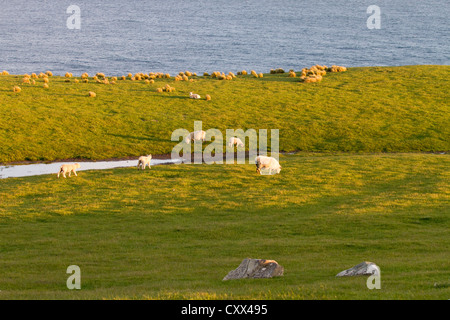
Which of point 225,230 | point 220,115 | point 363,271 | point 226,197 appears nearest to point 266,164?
point 226,197

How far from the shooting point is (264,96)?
221 feet

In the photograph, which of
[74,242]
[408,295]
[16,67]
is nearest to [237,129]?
[74,242]

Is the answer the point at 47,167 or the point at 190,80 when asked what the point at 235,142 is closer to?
the point at 47,167

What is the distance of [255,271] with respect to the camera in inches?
686

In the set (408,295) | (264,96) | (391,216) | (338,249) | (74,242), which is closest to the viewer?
(408,295)

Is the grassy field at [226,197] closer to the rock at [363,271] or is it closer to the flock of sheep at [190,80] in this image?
the rock at [363,271]

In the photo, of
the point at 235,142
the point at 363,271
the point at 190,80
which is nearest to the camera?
the point at 363,271

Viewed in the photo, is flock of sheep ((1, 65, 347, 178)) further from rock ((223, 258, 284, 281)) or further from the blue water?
the blue water

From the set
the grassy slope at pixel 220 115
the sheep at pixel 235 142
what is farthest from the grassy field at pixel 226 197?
the sheep at pixel 235 142

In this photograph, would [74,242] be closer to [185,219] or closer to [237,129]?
[185,219]

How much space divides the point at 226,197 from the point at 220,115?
28005 millimetres

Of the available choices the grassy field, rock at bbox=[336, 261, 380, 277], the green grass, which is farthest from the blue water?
rock at bbox=[336, 261, 380, 277]
